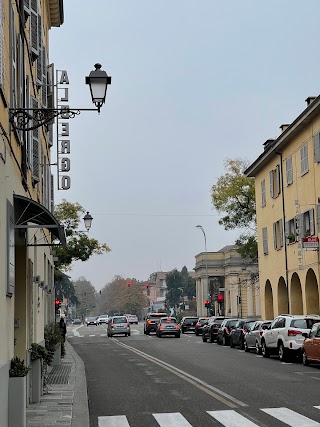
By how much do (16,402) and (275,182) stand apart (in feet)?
107

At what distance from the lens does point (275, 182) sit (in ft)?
137

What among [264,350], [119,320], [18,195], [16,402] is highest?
[18,195]

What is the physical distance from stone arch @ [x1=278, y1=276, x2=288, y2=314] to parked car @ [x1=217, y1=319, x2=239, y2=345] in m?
3.11

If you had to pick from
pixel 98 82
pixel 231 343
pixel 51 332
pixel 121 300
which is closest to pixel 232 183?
pixel 231 343

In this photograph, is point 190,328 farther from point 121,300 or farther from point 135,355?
point 121,300

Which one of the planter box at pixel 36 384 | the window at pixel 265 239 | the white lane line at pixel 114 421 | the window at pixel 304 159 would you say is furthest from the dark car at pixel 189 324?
the white lane line at pixel 114 421

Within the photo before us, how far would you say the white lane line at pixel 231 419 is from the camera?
11.8 meters

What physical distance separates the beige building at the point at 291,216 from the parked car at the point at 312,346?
32.0 ft

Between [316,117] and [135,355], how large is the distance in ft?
43.8

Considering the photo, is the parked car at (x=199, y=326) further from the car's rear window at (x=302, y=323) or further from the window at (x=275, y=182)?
the car's rear window at (x=302, y=323)

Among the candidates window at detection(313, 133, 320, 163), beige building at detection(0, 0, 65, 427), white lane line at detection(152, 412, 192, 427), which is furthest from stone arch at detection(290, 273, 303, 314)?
white lane line at detection(152, 412, 192, 427)

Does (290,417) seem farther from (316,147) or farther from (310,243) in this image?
(316,147)

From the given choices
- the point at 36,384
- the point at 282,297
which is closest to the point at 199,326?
the point at 282,297

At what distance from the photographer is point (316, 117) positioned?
33.8 meters
